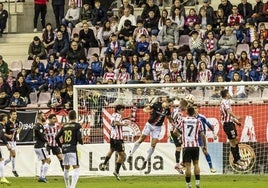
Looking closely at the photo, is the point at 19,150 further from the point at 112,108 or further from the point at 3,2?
the point at 3,2

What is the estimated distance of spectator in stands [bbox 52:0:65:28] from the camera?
4247 cm

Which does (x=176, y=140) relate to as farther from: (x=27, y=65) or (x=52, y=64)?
(x=27, y=65)

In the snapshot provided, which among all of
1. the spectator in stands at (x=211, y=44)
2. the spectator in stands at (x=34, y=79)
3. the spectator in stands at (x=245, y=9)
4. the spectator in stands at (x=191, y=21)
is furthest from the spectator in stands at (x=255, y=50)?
the spectator in stands at (x=34, y=79)

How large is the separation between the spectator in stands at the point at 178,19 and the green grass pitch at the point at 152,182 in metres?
7.08

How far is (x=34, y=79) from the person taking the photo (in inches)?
1563

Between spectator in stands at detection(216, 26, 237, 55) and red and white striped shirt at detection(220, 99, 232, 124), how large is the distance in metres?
4.50

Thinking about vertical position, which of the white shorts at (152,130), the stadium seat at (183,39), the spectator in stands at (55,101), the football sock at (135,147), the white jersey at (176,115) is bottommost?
the football sock at (135,147)

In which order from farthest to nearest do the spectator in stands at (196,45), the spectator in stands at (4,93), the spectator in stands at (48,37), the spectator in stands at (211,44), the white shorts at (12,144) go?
the spectator in stands at (48,37)
the spectator in stands at (4,93)
the spectator in stands at (196,45)
the spectator in stands at (211,44)
the white shorts at (12,144)

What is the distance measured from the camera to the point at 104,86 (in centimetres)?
3450

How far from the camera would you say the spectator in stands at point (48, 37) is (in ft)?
135

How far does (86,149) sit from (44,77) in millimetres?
5815

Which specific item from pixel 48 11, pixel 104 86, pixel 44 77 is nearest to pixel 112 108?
pixel 104 86

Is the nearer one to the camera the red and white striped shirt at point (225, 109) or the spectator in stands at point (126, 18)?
the red and white striped shirt at point (225, 109)

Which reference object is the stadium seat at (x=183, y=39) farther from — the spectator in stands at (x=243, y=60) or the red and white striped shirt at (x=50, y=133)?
the red and white striped shirt at (x=50, y=133)
